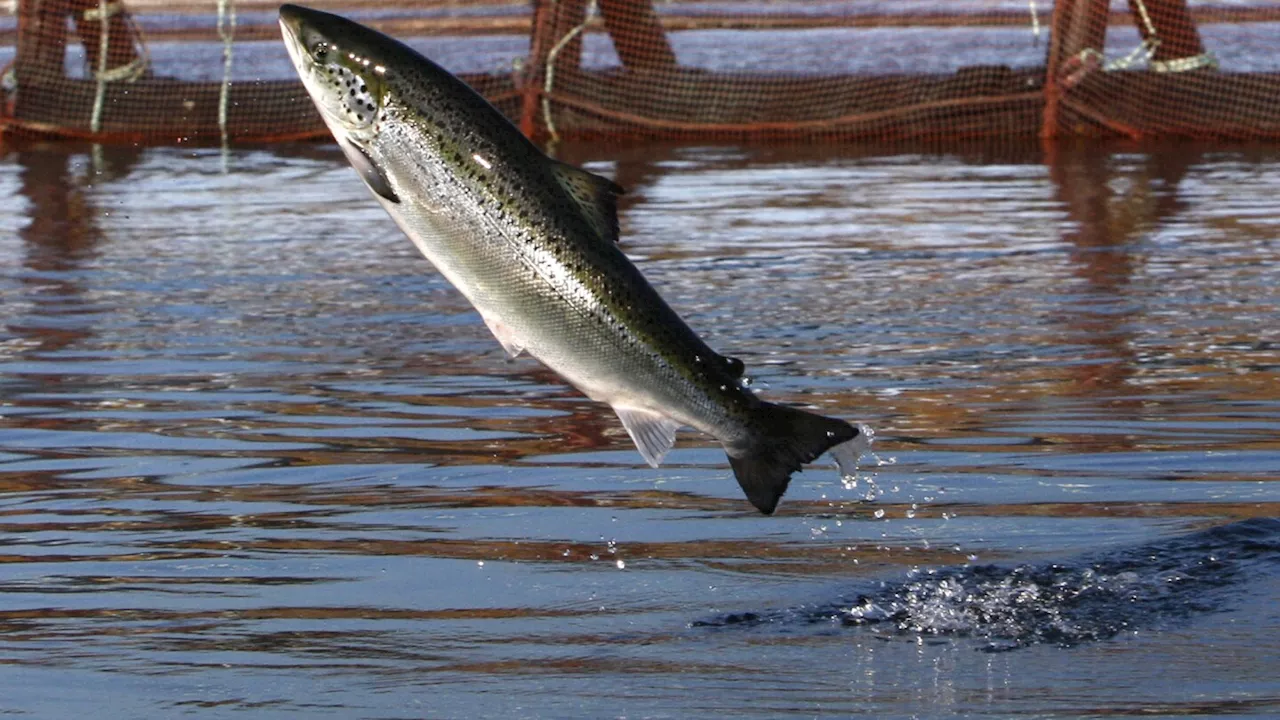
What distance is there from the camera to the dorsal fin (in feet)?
16.0

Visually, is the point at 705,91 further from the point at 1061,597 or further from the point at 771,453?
the point at 771,453

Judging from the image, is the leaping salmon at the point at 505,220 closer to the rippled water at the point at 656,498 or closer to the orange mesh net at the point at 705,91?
the rippled water at the point at 656,498

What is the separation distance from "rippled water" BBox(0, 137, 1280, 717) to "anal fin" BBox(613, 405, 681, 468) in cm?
57

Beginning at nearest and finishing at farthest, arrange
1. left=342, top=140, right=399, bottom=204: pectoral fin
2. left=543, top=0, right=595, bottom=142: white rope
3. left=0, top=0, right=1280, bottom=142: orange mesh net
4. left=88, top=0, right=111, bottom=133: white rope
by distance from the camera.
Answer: left=342, top=140, right=399, bottom=204: pectoral fin, left=0, top=0, right=1280, bottom=142: orange mesh net, left=543, top=0, right=595, bottom=142: white rope, left=88, top=0, right=111, bottom=133: white rope

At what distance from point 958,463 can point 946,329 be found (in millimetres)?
2946

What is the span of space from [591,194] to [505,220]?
0.21 metres

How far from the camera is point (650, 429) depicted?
16.3ft

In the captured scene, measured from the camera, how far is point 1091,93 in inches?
832

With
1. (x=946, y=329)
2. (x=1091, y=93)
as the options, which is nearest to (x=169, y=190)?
(x=1091, y=93)

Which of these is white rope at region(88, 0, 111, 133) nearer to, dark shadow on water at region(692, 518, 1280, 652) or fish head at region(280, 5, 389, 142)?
dark shadow on water at region(692, 518, 1280, 652)

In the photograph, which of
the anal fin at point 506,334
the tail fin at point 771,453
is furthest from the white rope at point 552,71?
the anal fin at point 506,334

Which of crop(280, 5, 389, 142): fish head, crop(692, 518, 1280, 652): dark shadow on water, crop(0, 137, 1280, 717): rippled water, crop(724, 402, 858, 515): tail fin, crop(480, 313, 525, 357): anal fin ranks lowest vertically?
crop(0, 137, 1280, 717): rippled water

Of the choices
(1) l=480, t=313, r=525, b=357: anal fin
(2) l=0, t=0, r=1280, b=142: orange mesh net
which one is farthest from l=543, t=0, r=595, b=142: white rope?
(1) l=480, t=313, r=525, b=357: anal fin

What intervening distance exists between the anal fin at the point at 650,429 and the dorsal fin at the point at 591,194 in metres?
0.38
